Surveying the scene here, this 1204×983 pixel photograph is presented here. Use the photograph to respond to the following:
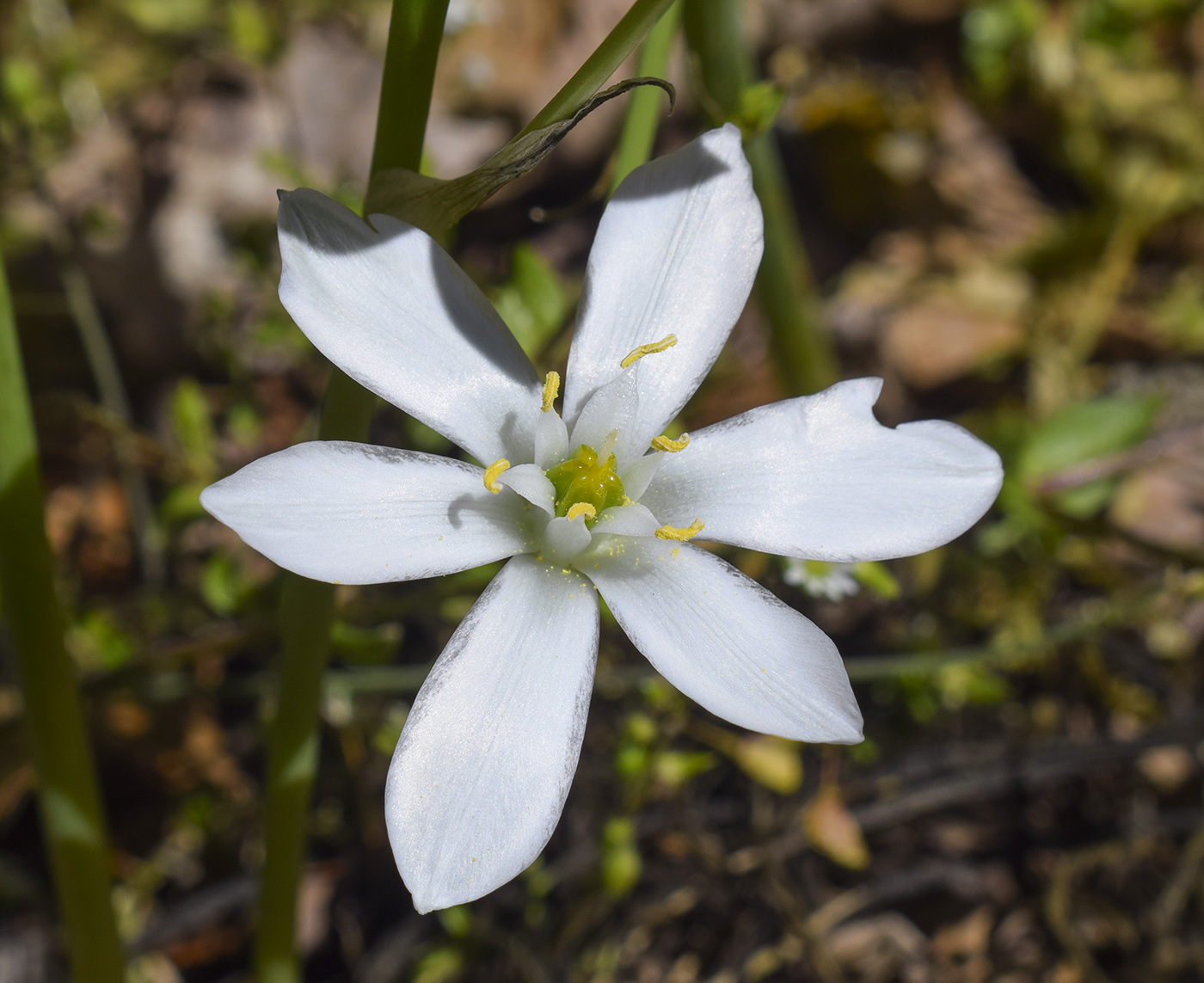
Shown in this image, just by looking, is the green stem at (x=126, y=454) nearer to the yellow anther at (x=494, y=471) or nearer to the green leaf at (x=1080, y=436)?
the yellow anther at (x=494, y=471)

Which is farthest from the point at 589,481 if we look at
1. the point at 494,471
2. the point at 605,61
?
the point at 605,61

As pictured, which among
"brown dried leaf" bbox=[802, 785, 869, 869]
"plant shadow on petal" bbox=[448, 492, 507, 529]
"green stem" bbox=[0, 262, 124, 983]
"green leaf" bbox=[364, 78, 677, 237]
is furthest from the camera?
"brown dried leaf" bbox=[802, 785, 869, 869]

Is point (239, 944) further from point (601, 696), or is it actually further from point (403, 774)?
point (403, 774)

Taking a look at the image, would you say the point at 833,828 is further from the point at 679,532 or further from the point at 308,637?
the point at 308,637

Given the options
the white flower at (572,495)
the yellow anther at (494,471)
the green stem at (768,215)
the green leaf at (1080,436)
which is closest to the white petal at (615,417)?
the white flower at (572,495)

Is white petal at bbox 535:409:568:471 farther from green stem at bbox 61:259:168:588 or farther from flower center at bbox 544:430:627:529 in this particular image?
green stem at bbox 61:259:168:588

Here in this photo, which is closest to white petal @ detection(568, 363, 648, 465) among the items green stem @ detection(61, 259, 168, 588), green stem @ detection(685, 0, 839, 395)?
green stem @ detection(685, 0, 839, 395)

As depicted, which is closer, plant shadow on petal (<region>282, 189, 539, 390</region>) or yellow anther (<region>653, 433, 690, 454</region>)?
plant shadow on petal (<region>282, 189, 539, 390</region>)
